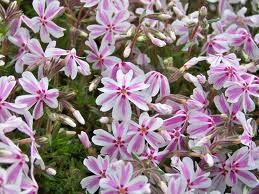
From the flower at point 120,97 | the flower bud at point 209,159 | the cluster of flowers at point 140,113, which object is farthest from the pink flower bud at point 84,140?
the flower bud at point 209,159

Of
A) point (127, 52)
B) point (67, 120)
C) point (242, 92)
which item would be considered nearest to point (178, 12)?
A: point (127, 52)

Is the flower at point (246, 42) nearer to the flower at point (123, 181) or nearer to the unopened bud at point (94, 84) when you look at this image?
the unopened bud at point (94, 84)

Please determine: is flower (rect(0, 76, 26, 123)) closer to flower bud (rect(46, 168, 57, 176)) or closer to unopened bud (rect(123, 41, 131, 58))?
flower bud (rect(46, 168, 57, 176))

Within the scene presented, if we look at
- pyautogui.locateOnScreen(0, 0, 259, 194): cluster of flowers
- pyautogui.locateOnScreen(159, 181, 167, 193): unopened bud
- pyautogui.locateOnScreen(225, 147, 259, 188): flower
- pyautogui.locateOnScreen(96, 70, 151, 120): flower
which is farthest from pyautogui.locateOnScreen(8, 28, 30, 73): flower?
pyautogui.locateOnScreen(225, 147, 259, 188): flower

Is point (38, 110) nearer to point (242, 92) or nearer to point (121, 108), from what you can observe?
point (121, 108)

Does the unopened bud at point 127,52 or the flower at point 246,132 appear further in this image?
the unopened bud at point 127,52

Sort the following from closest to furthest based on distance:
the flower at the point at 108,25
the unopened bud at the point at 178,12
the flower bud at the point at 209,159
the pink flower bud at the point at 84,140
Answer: the flower bud at the point at 209,159
the pink flower bud at the point at 84,140
the flower at the point at 108,25
the unopened bud at the point at 178,12

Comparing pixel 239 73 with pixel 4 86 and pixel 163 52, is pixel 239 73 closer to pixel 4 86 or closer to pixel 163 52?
pixel 163 52
